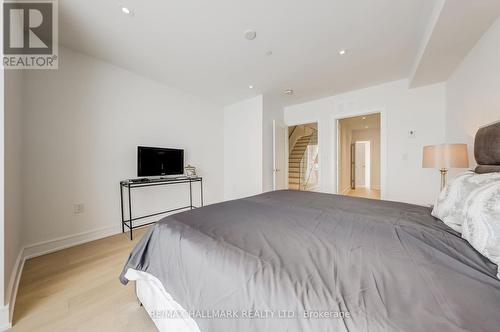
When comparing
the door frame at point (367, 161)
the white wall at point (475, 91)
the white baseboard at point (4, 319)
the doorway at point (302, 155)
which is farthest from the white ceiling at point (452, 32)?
the door frame at point (367, 161)

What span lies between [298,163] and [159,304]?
561 centimetres

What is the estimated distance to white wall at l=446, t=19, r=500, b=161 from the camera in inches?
62.3

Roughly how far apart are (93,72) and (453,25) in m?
3.99

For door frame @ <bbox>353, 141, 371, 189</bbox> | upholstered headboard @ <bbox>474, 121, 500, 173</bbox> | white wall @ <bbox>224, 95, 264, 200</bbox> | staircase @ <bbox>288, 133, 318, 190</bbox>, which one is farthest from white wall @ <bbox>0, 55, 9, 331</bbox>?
door frame @ <bbox>353, 141, 371, 189</bbox>

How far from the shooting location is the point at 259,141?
12.3 feet

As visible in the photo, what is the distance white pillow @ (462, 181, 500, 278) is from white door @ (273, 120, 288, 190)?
2945 mm

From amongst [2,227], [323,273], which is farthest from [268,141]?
[2,227]

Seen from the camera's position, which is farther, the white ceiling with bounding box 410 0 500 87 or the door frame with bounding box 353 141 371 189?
the door frame with bounding box 353 141 371 189

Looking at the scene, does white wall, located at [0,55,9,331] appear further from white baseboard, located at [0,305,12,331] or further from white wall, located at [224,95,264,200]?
white wall, located at [224,95,264,200]

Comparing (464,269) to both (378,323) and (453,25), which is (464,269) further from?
(453,25)

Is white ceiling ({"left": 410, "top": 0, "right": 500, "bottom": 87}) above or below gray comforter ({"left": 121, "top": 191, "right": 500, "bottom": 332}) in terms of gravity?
above

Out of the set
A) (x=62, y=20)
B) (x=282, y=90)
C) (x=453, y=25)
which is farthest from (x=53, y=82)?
(x=453, y=25)

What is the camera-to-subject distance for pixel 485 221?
2.47ft

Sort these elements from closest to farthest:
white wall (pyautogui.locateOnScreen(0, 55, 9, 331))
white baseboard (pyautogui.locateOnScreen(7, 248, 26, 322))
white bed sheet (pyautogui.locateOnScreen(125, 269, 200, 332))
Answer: white bed sheet (pyautogui.locateOnScreen(125, 269, 200, 332)), white wall (pyautogui.locateOnScreen(0, 55, 9, 331)), white baseboard (pyautogui.locateOnScreen(7, 248, 26, 322))
